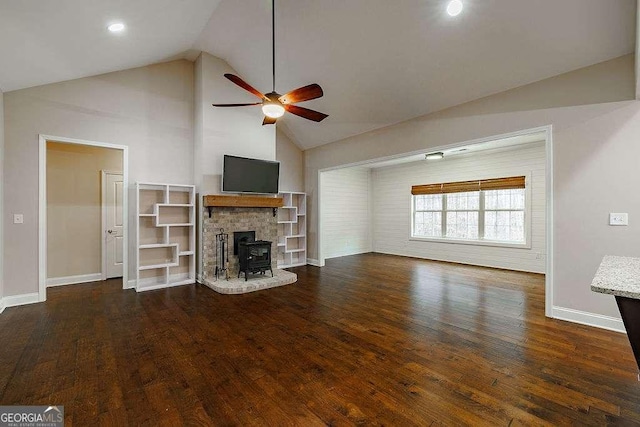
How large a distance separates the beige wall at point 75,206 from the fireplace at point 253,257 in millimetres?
2723

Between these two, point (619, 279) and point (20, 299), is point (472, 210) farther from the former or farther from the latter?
point (20, 299)

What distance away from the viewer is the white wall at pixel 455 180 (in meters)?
6.08

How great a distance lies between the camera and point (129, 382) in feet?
7.42

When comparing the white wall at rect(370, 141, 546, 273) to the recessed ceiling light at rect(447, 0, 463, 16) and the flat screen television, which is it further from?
the flat screen television

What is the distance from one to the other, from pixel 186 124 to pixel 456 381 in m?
5.71

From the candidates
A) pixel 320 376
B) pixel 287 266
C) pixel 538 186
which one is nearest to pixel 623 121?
pixel 538 186

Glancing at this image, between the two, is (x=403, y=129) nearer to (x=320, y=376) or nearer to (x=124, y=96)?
(x=320, y=376)

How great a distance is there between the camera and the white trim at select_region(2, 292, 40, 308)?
398 cm

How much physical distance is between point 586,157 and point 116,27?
18.3 ft

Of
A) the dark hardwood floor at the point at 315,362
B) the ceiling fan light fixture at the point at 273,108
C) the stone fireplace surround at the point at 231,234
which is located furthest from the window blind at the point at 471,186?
the ceiling fan light fixture at the point at 273,108

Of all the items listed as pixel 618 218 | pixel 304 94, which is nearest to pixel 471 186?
pixel 618 218

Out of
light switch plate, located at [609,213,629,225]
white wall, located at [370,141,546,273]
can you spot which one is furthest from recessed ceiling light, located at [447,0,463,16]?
white wall, located at [370,141,546,273]

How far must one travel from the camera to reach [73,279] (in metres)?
5.32

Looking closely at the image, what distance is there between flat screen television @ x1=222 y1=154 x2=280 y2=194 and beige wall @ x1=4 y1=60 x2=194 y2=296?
2.92 ft
